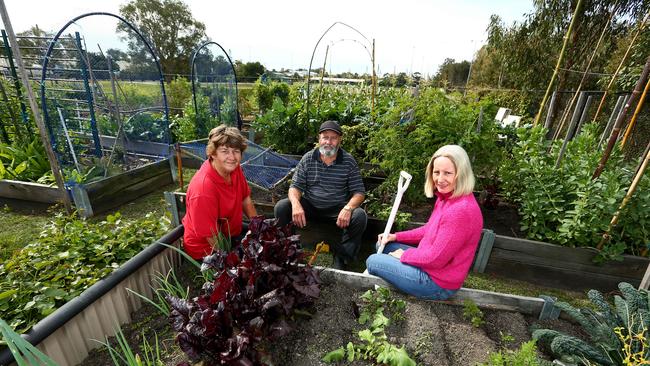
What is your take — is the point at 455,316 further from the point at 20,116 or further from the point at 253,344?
the point at 20,116

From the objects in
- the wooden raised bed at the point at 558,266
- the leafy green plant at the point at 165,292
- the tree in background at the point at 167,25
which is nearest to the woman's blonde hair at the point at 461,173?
the wooden raised bed at the point at 558,266

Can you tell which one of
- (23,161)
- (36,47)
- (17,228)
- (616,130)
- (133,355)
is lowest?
(17,228)

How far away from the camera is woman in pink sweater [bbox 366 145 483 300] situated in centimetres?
175

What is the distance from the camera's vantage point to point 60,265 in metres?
1.77

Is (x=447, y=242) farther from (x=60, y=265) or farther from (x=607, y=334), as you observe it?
(x=60, y=265)

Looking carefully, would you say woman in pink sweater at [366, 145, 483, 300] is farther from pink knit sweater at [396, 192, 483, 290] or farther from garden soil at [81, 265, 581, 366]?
garden soil at [81, 265, 581, 366]

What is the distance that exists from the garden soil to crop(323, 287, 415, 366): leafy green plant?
0.04 m

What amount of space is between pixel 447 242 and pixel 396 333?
1.93ft

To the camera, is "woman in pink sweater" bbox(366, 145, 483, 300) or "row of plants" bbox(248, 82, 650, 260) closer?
"woman in pink sweater" bbox(366, 145, 483, 300)

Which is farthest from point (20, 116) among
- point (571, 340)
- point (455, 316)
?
point (571, 340)

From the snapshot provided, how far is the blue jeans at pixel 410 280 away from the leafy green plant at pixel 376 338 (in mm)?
107

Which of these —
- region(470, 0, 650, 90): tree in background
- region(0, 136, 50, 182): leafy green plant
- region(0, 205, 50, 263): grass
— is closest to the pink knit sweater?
region(0, 205, 50, 263): grass

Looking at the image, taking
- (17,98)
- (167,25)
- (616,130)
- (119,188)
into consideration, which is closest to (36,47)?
(17,98)

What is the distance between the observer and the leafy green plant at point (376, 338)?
1.33 meters
